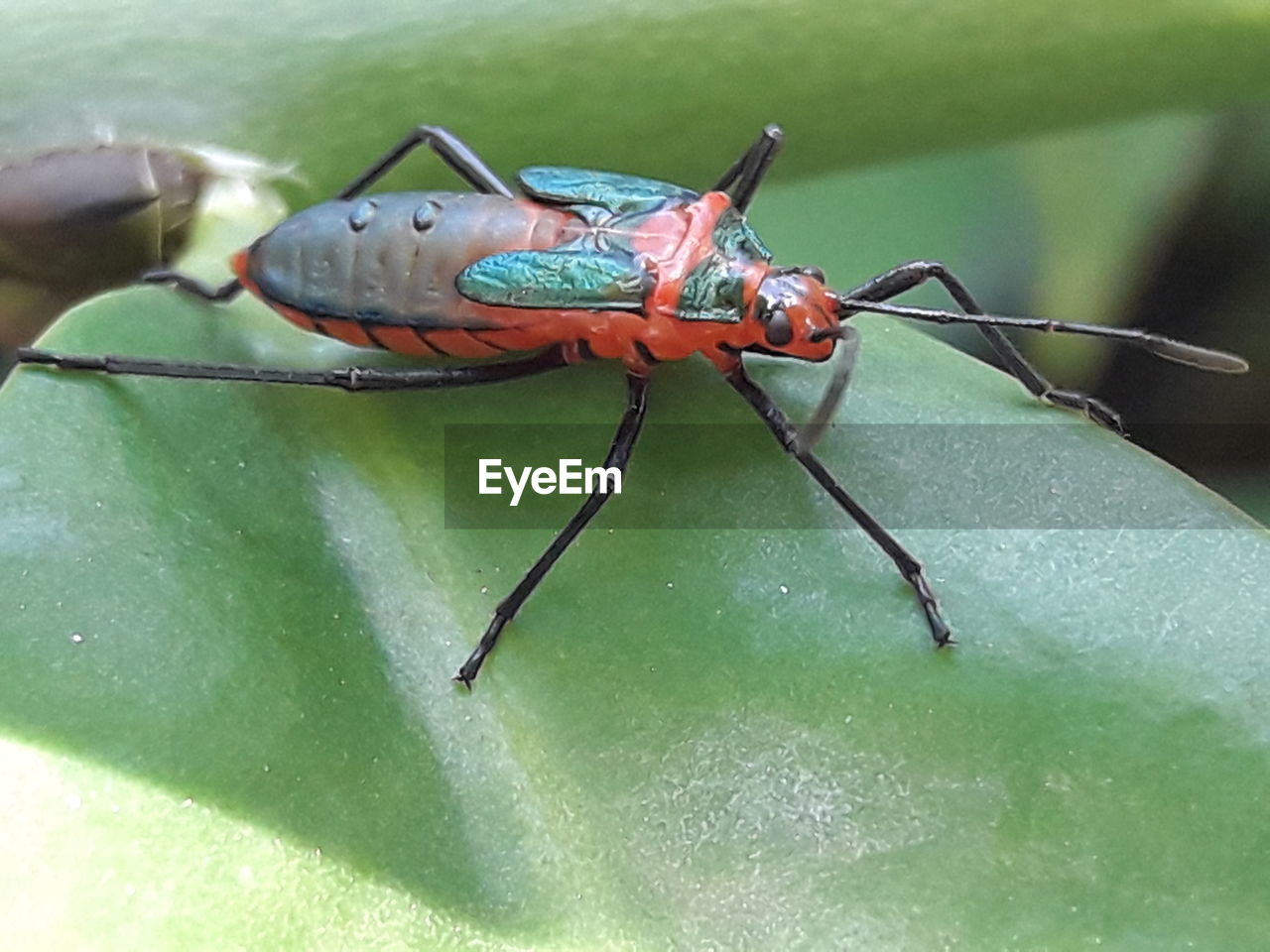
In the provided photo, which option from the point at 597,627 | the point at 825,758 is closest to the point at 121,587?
the point at 597,627

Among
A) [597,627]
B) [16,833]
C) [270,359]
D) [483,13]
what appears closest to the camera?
[16,833]

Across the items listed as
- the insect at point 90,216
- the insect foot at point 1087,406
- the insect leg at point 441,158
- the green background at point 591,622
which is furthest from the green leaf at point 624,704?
the insect leg at point 441,158

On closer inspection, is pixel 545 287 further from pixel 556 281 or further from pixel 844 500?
pixel 844 500

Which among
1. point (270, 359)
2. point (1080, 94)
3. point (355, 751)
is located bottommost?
point (355, 751)

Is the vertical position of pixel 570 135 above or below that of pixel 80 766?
above

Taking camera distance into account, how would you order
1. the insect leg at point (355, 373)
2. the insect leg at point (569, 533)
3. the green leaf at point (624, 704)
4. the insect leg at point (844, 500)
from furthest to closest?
the insect leg at point (355, 373) → the insect leg at point (569, 533) → the insect leg at point (844, 500) → the green leaf at point (624, 704)

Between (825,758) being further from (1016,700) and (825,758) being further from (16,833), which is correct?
(16,833)

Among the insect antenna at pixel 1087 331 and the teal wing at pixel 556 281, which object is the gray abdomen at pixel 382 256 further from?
the insect antenna at pixel 1087 331
